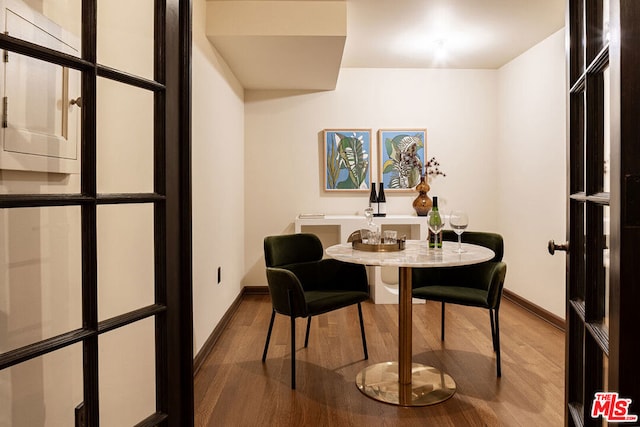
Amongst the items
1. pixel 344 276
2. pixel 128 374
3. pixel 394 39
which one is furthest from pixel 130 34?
pixel 394 39

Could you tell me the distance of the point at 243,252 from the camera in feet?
15.3

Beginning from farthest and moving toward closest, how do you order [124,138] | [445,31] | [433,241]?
[445,31], [433,241], [124,138]

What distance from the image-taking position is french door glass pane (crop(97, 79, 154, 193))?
44.9 inches

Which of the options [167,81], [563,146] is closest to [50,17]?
[167,81]

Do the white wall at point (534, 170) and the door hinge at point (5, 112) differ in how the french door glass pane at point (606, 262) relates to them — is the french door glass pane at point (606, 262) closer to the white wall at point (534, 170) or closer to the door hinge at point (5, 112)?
the door hinge at point (5, 112)

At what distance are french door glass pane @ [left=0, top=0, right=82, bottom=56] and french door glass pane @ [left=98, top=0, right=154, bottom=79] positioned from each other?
11 centimetres

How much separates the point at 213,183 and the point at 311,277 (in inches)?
41.3

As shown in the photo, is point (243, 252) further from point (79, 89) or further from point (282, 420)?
A: point (79, 89)

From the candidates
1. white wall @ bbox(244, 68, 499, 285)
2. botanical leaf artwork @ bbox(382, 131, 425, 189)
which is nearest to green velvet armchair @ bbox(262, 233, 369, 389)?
white wall @ bbox(244, 68, 499, 285)

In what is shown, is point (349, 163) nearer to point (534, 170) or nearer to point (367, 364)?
point (534, 170)

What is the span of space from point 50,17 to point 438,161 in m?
4.17

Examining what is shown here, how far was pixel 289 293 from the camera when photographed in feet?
7.84

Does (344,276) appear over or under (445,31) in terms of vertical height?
under

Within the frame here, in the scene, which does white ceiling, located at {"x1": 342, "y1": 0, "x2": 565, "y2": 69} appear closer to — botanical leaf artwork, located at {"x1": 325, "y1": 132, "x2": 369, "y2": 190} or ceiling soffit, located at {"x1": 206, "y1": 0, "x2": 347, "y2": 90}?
ceiling soffit, located at {"x1": 206, "y1": 0, "x2": 347, "y2": 90}
